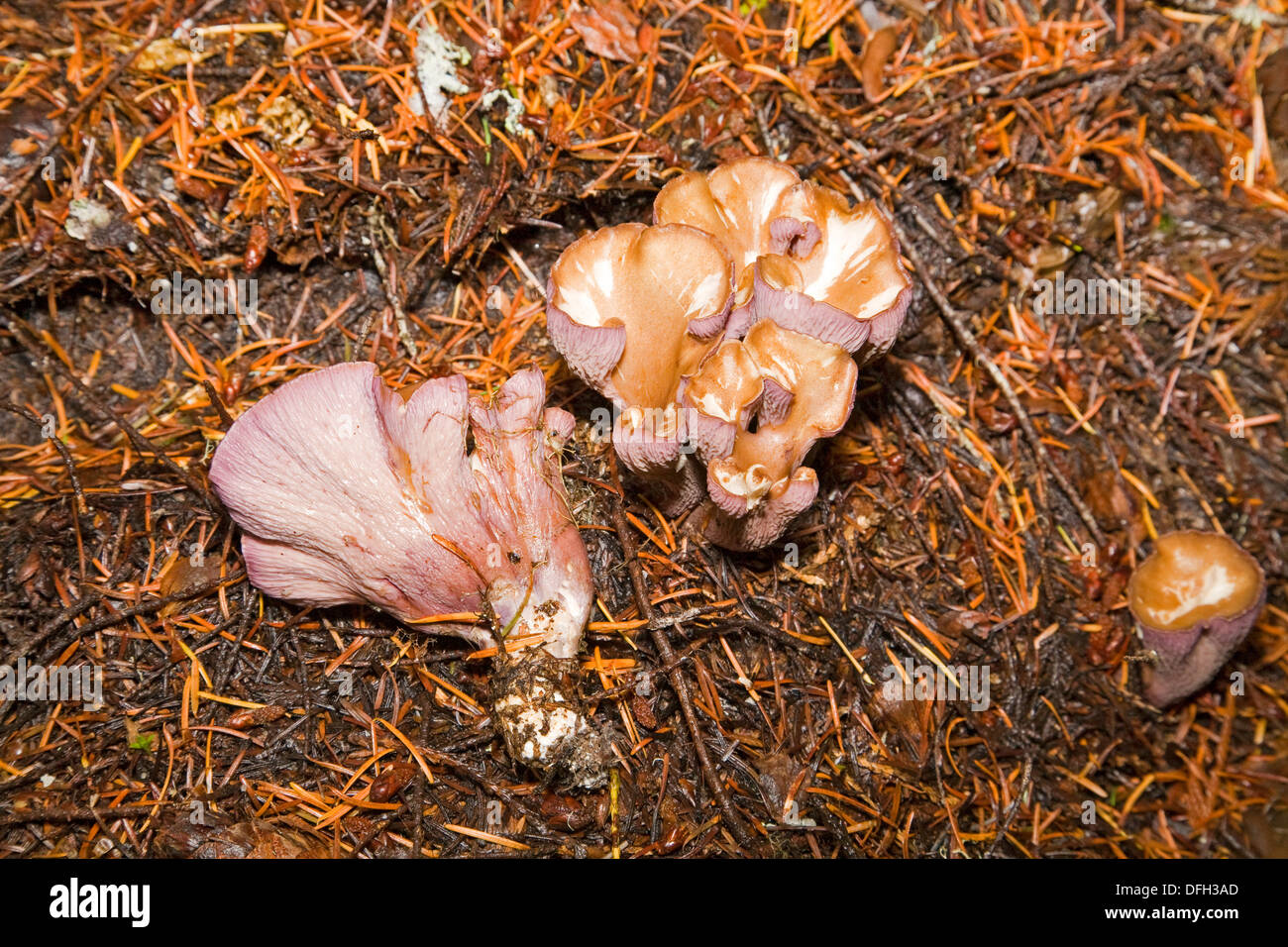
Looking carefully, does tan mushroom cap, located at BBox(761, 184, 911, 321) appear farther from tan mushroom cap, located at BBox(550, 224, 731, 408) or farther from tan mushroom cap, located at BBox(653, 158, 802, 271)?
tan mushroom cap, located at BBox(550, 224, 731, 408)

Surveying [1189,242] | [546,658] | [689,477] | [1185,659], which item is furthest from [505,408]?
[1189,242]

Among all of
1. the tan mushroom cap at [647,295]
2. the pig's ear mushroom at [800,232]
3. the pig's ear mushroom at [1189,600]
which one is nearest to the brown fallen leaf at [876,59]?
the pig's ear mushroom at [800,232]

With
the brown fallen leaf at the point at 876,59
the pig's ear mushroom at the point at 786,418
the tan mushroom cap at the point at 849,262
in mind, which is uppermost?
the brown fallen leaf at the point at 876,59

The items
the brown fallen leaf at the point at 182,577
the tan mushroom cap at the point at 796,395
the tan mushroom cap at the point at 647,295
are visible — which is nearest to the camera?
the tan mushroom cap at the point at 796,395

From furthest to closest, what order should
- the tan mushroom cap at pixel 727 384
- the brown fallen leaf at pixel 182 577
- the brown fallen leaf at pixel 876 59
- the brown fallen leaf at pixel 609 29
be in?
the brown fallen leaf at pixel 876 59, the brown fallen leaf at pixel 609 29, the brown fallen leaf at pixel 182 577, the tan mushroom cap at pixel 727 384

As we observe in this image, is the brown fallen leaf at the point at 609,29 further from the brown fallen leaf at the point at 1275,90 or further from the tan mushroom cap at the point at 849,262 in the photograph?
the brown fallen leaf at the point at 1275,90

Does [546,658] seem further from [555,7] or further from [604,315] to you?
[555,7]

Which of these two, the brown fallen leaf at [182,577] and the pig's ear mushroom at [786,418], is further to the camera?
the brown fallen leaf at [182,577]

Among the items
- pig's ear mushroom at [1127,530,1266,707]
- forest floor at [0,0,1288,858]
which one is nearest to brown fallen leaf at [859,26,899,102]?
forest floor at [0,0,1288,858]

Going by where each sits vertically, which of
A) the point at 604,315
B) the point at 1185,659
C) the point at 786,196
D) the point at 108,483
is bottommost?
the point at 1185,659
